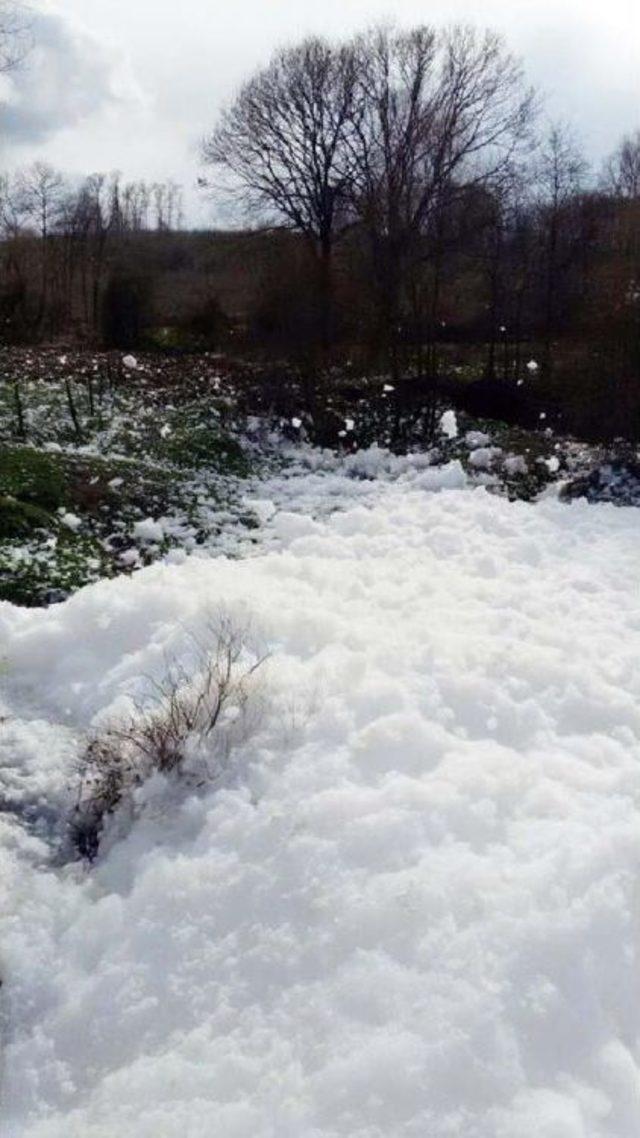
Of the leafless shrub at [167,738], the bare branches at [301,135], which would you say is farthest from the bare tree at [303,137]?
the leafless shrub at [167,738]

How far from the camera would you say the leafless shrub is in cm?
532

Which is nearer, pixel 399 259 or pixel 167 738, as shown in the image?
pixel 167 738

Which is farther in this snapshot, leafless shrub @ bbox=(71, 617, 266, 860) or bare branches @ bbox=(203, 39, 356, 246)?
bare branches @ bbox=(203, 39, 356, 246)

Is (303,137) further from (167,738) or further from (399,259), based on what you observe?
(167,738)

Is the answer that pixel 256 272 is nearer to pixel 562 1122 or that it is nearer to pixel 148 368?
pixel 148 368

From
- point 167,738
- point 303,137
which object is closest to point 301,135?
point 303,137

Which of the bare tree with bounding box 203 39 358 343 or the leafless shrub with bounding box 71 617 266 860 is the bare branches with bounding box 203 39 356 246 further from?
the leafless shrub with bounding box 71 617 266 860

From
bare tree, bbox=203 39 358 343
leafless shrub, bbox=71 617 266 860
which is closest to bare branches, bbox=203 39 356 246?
bare tree, bbox=203 39 358 343

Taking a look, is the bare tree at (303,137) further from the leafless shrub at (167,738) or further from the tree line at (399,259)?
the leafless shrub at (167,738)

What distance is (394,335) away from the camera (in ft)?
52.3

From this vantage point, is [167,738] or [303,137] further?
[303,137]

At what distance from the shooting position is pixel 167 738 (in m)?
5.47

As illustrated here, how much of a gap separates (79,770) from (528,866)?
9.31 ft

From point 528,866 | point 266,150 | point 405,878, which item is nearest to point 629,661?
point 528,866
